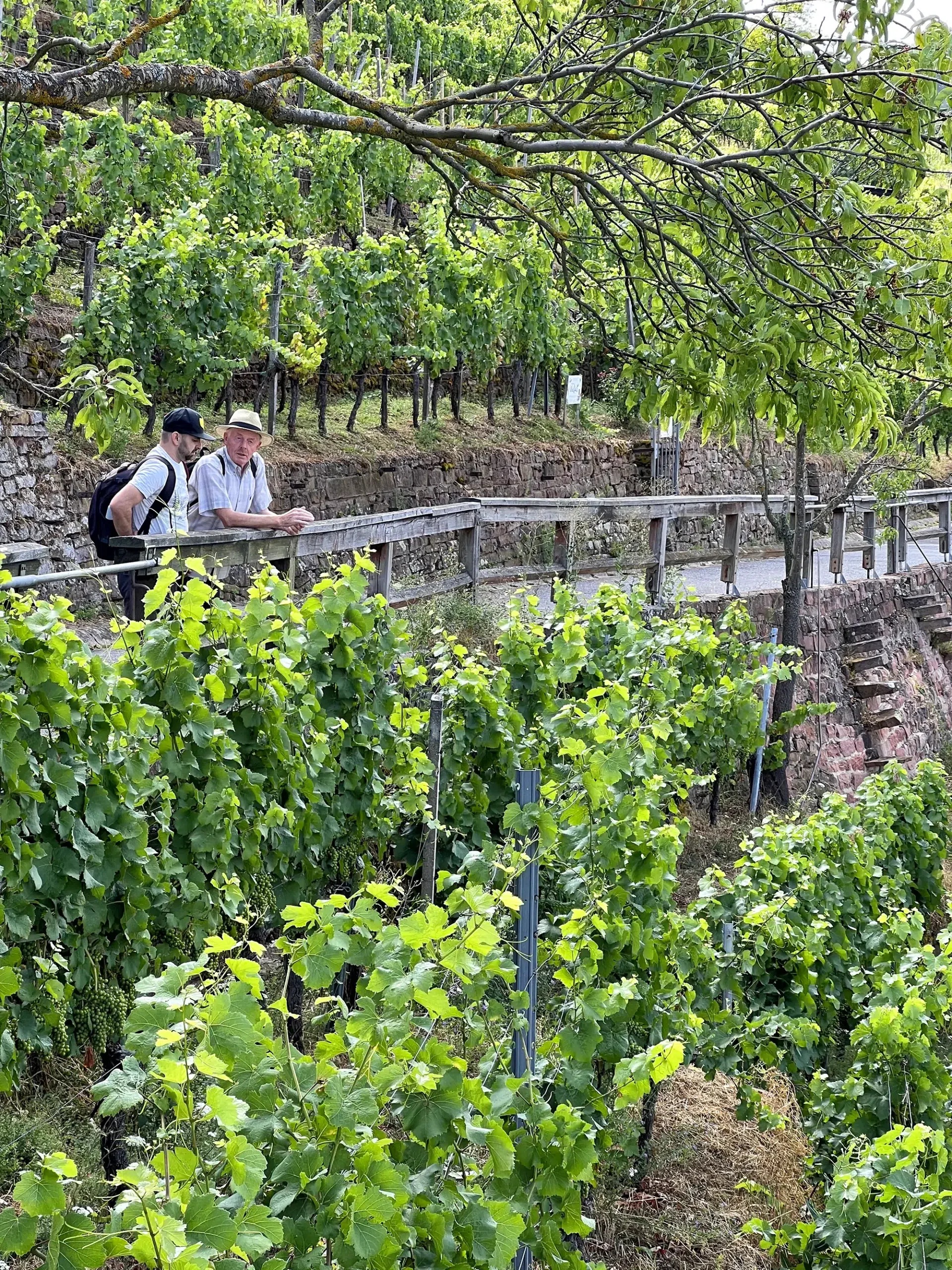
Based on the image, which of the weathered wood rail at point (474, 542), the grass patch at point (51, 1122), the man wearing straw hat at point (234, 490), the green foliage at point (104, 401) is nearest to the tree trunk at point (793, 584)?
the weathered wood rail at point (474, 542)

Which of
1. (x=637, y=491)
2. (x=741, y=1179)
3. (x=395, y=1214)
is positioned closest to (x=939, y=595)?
(x=637, y=491)

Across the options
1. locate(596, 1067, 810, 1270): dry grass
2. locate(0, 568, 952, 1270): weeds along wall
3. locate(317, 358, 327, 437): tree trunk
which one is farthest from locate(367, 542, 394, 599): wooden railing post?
locate(317, 358, 327, 437): tree trunk

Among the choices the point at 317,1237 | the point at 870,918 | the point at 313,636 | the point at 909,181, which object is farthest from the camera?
the point at 870,918

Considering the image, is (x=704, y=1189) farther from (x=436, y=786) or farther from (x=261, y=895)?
(x=261, y=895)

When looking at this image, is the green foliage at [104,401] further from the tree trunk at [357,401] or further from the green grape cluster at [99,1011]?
the tree trunk at [357,401]

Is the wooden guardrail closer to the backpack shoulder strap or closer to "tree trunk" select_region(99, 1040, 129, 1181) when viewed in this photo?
the backpack shoulder strap

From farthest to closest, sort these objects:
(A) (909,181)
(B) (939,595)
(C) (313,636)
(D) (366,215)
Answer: (D) (366,215) < (B) (939,595) < (C) (313,636) < (A) (909,181)

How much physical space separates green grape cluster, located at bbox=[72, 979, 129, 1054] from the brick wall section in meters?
8.69

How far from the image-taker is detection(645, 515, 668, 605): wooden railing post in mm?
11781

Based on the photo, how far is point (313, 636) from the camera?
5.40 metres

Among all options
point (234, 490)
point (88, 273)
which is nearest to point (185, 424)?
point (234, 490)

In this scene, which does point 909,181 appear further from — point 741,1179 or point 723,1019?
point 741,1179

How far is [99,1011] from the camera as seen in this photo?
4309 millimetres

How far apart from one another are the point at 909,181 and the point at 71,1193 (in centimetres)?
432
